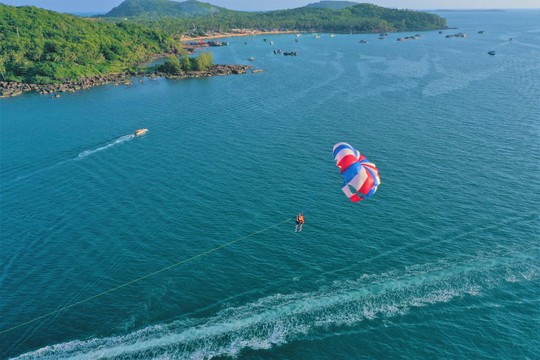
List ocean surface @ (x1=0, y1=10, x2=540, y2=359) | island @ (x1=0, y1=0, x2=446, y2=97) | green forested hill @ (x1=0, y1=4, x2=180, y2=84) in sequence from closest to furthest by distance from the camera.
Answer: ocean surface @ (x1=0, y1=10, x2=540, y2=359) → island @ (x1=0, y1=0, x2=446, y2=97) → green forested hill @ (x1=0, y1=4, x2=180, y2=84)

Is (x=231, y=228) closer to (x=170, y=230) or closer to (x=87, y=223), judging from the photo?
(x=170, y=230)

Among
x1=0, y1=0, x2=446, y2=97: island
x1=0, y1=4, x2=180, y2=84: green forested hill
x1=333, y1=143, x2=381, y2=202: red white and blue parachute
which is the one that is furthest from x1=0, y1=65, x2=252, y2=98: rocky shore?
x1=333, y1=143, x2=381, y2=202: red white and blue parachute

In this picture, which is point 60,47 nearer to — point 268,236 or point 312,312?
point 268,236

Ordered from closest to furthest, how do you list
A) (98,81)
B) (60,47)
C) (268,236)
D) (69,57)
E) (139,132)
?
(268,236) → (139,132) → (98,81) → (69,57) → (60,47)

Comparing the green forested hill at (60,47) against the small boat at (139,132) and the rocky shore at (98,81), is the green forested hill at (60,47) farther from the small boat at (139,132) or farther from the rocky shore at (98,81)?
the small boat at (139,132)

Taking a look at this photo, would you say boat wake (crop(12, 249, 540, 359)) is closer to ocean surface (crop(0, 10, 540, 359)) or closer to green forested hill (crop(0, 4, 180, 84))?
ocean surface (crop(0, 10, 540, 359))

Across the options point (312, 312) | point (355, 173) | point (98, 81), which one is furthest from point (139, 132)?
point (98, 81)

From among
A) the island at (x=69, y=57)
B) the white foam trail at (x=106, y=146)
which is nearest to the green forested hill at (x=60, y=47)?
the island at (x=69, y=57)
